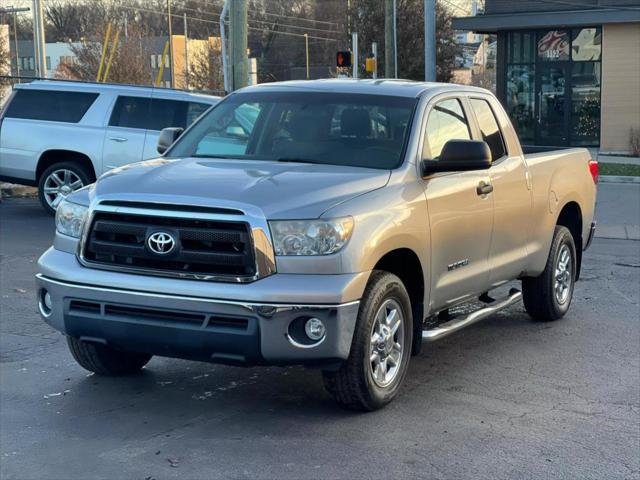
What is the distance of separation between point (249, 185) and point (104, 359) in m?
1.66

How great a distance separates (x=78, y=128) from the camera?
1546 centimetres

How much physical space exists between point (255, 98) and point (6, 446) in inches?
122

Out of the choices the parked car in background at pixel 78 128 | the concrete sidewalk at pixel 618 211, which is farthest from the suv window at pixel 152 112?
the concrete sidewalk at pixel 618 211

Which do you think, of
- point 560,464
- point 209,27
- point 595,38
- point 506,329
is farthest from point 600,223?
point 209,27

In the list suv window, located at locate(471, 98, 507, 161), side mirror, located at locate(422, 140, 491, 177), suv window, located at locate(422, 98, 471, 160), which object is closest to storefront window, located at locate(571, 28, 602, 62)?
suv window, located at locate(471, 98, 507, 161)

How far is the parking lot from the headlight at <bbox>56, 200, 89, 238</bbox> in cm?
105

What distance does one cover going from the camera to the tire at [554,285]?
341 inches

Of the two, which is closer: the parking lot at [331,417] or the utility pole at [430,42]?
the parking lot at [331,417]

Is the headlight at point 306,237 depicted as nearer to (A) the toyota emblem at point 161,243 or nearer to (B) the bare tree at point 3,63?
(A) the toyota emblem at point 161,243

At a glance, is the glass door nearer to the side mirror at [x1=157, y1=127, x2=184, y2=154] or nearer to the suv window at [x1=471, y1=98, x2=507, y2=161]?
the suv window at [x1=471, y1=98, x2=507, y2=161]

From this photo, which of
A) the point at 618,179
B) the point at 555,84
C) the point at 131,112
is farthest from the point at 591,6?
the point at 131,112

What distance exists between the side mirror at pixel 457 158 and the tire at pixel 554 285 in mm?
2269

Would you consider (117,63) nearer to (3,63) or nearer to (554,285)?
(3,63)

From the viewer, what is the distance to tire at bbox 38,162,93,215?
50.2ft
